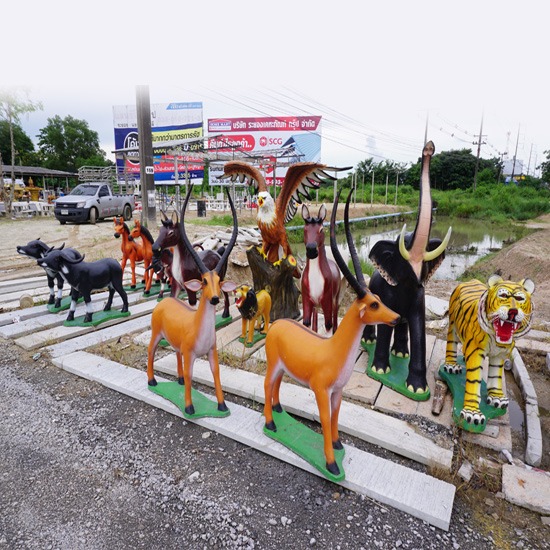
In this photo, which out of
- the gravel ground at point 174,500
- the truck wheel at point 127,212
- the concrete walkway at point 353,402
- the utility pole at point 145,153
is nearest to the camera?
the gravel ground at point 174,500

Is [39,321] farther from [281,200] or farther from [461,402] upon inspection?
[461,402]

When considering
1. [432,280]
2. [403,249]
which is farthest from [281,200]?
[432,280]

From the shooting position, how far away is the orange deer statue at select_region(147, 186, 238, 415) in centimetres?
272

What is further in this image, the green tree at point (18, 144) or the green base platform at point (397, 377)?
the green tree at point (18, 144)

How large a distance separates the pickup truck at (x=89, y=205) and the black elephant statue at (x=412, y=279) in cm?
1333

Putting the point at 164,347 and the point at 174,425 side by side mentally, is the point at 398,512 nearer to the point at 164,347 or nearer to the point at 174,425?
the point at 174,425

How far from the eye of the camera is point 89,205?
14047 mm

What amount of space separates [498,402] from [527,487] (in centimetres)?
70

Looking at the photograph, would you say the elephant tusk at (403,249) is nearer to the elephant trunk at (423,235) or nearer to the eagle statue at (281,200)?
the elephant trunk at (423,235)

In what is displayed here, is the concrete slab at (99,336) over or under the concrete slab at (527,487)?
over

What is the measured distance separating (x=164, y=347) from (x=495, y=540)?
11.2 ft

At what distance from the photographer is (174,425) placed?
2.99 meters

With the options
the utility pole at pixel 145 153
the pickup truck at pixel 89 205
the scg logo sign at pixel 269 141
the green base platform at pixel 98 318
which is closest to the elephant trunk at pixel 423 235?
the green base platform at pixel 98 318

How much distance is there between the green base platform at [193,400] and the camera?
9.78 feet
